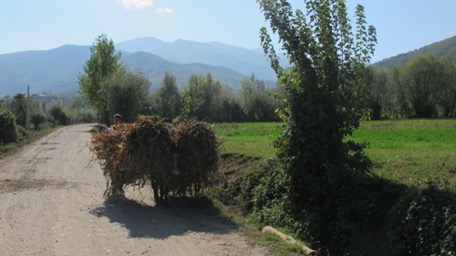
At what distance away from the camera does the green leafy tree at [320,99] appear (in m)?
9.20

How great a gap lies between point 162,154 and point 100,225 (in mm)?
2258

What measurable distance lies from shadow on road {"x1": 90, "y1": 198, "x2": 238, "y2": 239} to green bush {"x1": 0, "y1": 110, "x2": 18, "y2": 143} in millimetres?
24025

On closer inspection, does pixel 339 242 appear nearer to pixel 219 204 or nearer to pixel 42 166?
pixel 219 204

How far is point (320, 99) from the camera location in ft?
30.5

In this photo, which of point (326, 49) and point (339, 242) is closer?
point (339, 242)

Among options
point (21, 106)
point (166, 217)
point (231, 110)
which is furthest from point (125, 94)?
point (231, 110)

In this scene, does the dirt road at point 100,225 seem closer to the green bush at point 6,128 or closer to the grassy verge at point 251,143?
the grassy verge at point 251,143

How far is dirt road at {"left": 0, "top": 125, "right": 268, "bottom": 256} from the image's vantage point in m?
7.50

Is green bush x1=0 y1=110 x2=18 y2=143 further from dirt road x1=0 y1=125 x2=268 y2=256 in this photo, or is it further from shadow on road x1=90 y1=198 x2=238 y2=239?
shadow on road x1=90 y1=198 x2=238 y2=239

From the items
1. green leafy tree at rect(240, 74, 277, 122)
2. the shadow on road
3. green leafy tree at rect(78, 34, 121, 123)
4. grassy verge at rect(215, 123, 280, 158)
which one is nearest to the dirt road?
the shadow on road

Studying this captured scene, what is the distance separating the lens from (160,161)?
10367 millimetres

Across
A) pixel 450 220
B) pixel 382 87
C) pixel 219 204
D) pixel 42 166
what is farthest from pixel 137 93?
pixel 382 87

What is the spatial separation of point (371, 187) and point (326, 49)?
303 centimetres

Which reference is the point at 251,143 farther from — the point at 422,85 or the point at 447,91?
the point at 447,91
